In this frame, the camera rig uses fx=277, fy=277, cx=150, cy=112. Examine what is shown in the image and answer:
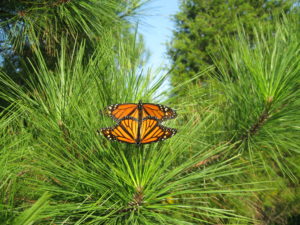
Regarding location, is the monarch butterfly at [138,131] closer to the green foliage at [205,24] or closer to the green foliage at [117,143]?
the green foliage at [117,143]

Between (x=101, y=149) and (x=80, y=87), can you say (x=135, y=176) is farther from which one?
(x=80, y=87)

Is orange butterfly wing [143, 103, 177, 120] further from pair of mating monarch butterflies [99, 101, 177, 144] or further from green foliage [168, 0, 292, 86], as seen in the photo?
green foliage [168, 0, 292, 86]

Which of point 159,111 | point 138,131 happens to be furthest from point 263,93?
point 138,131

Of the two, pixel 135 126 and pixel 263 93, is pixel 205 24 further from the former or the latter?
pixel 135 126

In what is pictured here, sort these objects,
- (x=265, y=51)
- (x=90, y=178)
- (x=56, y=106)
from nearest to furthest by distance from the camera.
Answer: (x=90, y=178) → (x=56, y=106) → (x=265, y=51)

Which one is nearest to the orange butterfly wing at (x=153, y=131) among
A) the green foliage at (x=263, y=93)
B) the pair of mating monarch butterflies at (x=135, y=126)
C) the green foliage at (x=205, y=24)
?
the pair of mating monarch butterflies at (x=135, y=126)

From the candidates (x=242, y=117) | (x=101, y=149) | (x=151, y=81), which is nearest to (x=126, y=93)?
(x=151, y=81)

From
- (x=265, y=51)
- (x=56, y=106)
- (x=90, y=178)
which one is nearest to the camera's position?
(x=90, y=178)

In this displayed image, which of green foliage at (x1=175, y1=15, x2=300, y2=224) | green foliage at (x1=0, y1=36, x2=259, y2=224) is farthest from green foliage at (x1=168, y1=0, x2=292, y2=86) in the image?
green foliage at (x1=0, y1=36, x2=259, y2=224)
